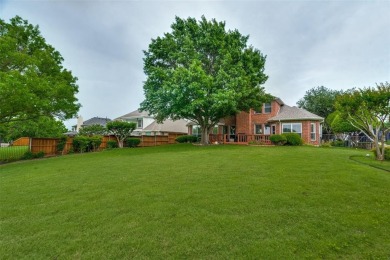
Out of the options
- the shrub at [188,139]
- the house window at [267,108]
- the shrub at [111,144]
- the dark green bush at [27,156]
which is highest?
the house window at [267,108]

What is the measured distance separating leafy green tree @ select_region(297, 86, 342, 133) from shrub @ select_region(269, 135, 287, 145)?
22.3 metres

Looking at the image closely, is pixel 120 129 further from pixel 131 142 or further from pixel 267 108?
pixel 267 108

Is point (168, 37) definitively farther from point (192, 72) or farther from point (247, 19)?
point (247, 19)

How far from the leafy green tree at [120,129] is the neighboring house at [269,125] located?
9604mm

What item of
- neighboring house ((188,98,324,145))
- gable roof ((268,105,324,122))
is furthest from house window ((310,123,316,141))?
gable roof ((268,105,324,122))

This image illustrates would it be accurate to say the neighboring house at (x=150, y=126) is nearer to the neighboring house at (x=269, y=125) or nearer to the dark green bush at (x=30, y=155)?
the neighboring house at (x=269, y=125)

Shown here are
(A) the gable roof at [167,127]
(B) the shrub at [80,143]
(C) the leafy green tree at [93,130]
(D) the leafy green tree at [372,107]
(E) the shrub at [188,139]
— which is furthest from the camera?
(A) the gable roof at [167,127]

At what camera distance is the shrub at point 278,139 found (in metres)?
17.9

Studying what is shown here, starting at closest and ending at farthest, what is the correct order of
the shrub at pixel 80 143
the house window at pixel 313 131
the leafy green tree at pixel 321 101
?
the shrub at pixel 80 143 → the house window at pixel 313 131 → the leafy green tree at pixel 321 101

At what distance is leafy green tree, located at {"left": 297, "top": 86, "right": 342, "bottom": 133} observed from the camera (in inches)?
1448

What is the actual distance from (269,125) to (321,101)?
2161 cm

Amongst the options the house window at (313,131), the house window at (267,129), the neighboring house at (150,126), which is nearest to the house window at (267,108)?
the house window at (267,129)

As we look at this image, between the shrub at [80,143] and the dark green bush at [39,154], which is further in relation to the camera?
the shrub at [80,143]

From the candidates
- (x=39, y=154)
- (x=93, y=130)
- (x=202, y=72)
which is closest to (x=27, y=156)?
(x=39, y=154)
